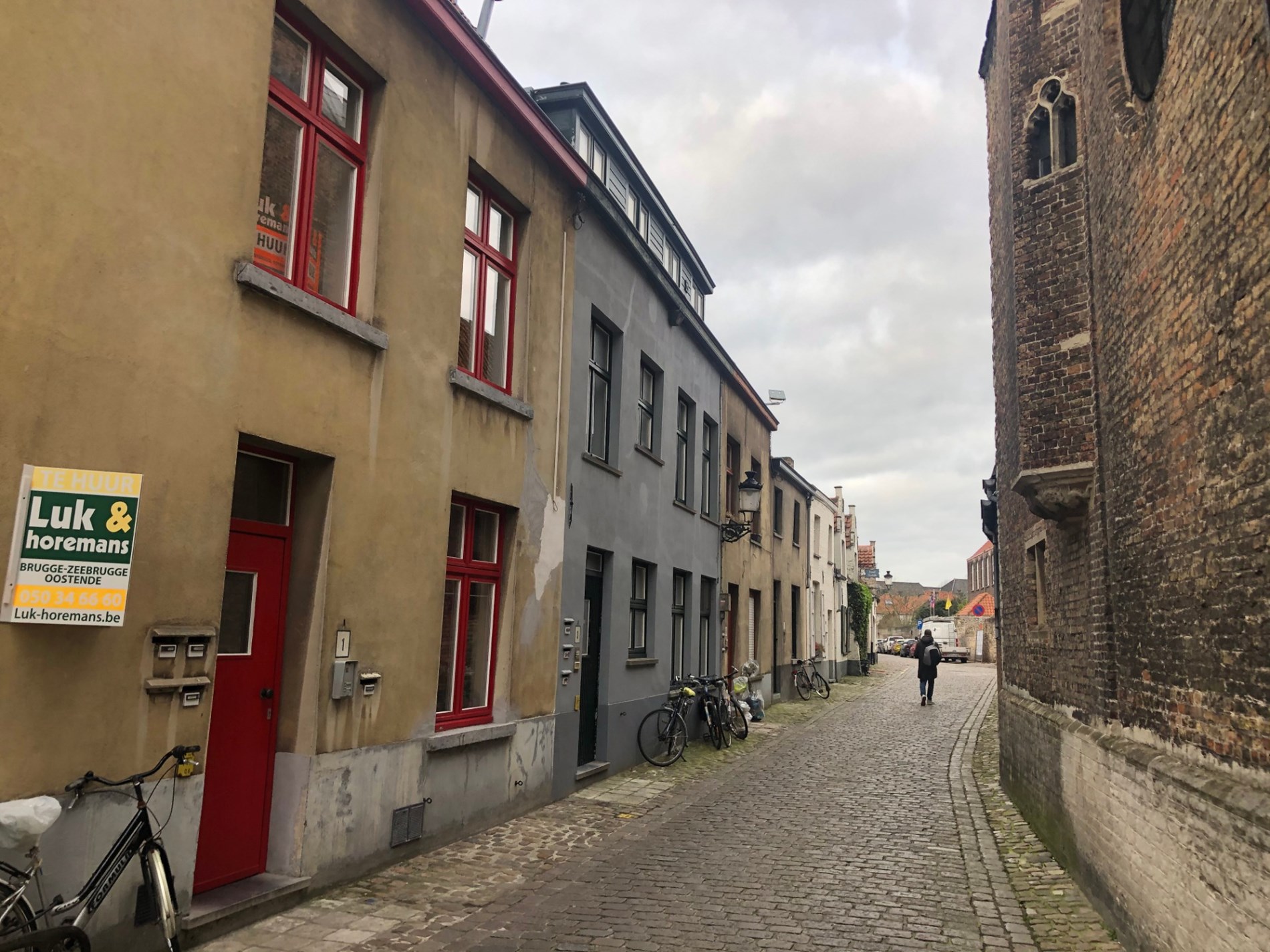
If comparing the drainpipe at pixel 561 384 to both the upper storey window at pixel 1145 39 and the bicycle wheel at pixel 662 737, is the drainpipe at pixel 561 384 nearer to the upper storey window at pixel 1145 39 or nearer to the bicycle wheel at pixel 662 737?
the bicycle wheel at pixel 662 737

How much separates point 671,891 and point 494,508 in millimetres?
4020

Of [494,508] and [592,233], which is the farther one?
[592,233]

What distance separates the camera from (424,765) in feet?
25.3

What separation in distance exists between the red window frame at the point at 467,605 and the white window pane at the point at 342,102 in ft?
10.8

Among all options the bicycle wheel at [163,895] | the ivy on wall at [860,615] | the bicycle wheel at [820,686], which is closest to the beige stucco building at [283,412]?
the bicycle wheel at [163,895]

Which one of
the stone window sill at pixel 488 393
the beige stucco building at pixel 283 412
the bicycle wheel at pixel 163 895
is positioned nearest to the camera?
the bicycle wheel at pixel 163 895

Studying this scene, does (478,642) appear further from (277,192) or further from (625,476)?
(277,192)

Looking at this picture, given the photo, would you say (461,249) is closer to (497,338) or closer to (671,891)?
(497,338)

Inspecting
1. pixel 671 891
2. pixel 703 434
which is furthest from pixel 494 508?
pixel 703 434

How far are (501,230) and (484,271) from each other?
761 mm

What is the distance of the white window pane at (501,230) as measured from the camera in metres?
9.45

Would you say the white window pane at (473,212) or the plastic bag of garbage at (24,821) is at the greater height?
the white window pane at (473,212)

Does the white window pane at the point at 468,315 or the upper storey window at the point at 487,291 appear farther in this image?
the upper storey window at the point at 487,291

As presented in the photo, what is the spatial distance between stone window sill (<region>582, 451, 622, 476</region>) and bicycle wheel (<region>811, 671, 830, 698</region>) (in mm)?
15240
